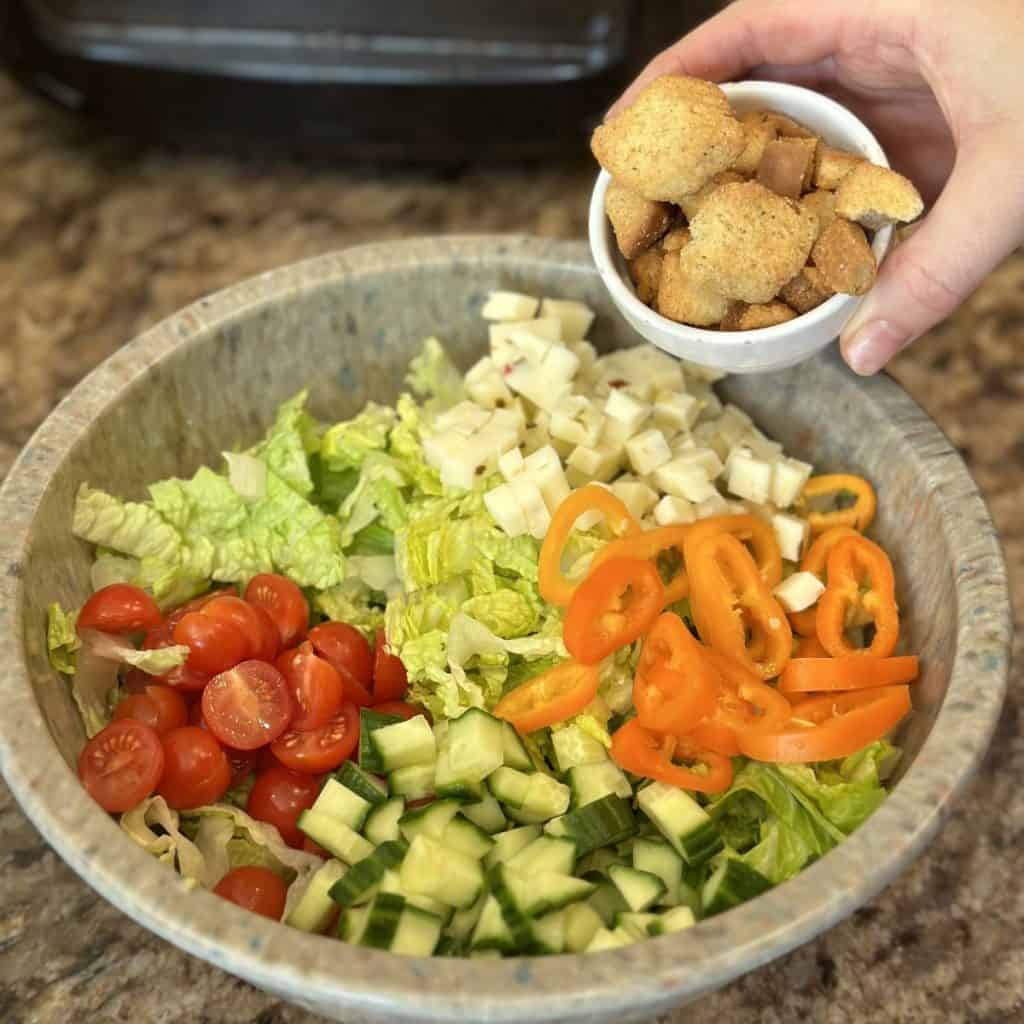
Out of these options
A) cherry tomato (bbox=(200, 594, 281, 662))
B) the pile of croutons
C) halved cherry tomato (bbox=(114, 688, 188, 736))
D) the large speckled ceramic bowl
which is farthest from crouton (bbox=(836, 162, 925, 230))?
halved cherry tomato (bbox=(114, 688, 188, 736))

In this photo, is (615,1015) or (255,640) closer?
(615,1015)

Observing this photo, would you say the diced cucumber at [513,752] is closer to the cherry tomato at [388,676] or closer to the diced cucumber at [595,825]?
the diced cucumber at [595,825]

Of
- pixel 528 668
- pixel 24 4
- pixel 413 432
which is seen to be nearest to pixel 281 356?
pixel 413 432

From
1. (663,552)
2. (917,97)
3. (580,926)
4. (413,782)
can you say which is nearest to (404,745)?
(413,782)

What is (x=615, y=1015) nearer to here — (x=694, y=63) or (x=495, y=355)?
(x=495, y=355)

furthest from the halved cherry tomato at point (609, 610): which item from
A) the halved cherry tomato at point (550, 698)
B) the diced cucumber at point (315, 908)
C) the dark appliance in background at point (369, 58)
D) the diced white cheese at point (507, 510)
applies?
the dark appliance in background at point (369, 58)

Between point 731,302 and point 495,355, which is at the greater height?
point 731,302
